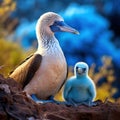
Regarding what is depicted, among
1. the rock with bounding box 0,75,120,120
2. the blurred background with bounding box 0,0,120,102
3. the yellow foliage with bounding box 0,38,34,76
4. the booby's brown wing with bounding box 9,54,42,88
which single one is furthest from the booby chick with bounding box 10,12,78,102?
the blurred background with bounding box 0,0,120,102

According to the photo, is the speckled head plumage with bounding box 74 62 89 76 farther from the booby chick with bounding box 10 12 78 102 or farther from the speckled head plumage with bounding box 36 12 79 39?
the speckled head plumage with bounding box 36 12 79 39

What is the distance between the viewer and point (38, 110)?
1984 mm

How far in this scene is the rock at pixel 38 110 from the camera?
75.2 inches

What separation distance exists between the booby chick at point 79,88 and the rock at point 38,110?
5.4 inches

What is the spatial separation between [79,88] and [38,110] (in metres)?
0.60

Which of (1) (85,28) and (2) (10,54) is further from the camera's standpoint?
(1) (85,28)

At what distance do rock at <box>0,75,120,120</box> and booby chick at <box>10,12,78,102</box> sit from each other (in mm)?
244

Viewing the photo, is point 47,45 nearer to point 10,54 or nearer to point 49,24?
point 49,24

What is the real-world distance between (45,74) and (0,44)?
2.77 m

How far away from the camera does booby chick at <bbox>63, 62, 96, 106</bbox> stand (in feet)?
8.26

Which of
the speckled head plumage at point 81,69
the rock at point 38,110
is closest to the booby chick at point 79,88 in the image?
the speckled head plumage at point 81,69

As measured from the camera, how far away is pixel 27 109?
195cm

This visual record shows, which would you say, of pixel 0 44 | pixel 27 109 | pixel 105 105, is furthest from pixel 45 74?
pixel 0 44

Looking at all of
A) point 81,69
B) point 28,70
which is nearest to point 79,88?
point 81,69
